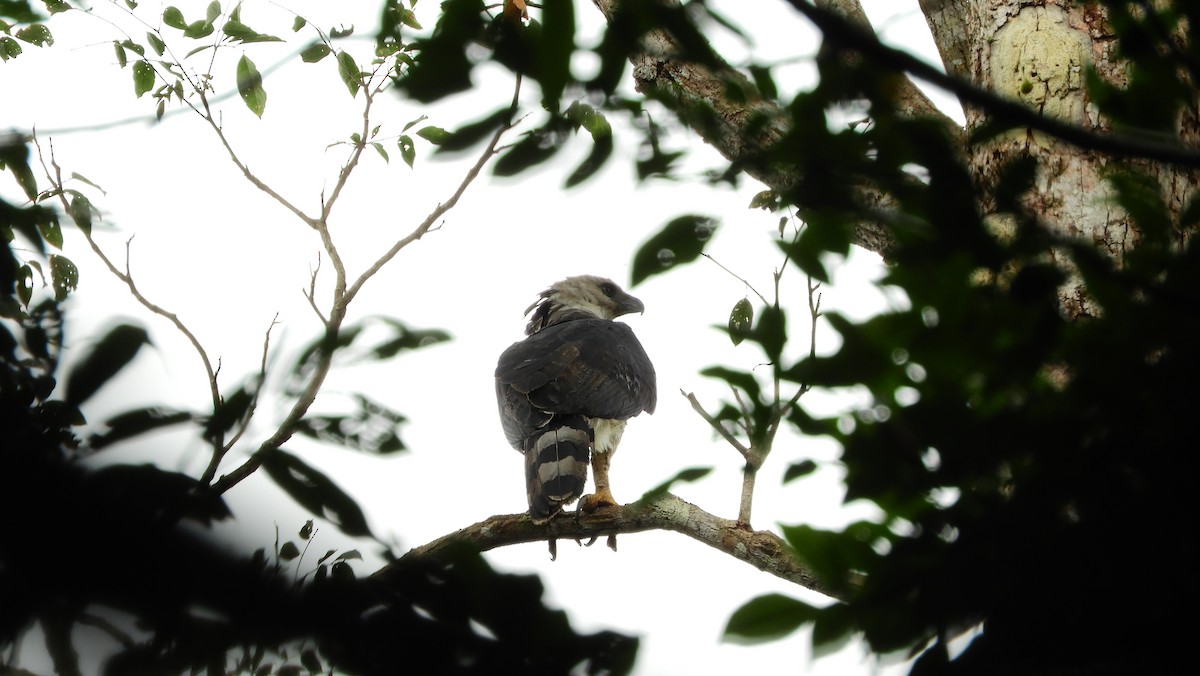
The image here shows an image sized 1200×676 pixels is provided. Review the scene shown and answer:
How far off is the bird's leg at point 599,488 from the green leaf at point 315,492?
375cm

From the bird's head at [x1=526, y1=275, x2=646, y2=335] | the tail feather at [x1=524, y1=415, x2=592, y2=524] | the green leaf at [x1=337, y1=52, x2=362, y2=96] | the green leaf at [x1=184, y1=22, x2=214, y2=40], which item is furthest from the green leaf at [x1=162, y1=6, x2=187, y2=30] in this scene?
the bird's head at [x1=526, y1=275, x2=646, y2=335]

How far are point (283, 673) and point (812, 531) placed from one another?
82 cm

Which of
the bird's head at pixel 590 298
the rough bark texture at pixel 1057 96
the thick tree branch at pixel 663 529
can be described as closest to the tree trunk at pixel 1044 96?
the rough bark texture at pixel 1057 96

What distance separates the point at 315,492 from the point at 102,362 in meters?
0.23

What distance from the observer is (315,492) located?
3.09ft

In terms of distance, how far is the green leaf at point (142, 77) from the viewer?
4.33 metres

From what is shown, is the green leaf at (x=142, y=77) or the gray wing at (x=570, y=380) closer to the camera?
the green leaf at (x=142, y=77)

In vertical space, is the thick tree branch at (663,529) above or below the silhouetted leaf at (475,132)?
above

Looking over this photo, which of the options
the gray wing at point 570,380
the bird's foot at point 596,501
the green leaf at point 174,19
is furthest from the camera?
the gray wing at point 570,380

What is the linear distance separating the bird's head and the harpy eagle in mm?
869

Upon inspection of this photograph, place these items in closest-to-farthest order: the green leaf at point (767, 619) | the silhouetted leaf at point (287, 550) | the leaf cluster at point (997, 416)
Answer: the silhouetted leaf at point (287, 550), the leaf cluster at point (997, 416), the green leaf at point (767, 619)

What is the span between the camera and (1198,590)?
87 cm

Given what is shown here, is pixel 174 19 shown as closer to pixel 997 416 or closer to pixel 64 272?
pixel 64 272

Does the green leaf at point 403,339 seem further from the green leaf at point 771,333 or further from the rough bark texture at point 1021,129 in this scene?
the rough bark texture at point 1021,129
